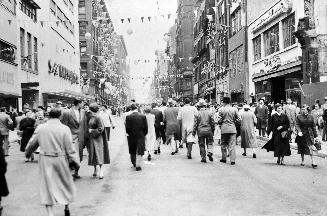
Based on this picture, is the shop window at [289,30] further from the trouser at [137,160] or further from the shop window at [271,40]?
the trouser at [137,160]

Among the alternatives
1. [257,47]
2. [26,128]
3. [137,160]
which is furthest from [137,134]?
[257,47]

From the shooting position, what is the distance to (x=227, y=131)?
13836 millimetres

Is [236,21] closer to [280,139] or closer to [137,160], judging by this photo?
[280,139]

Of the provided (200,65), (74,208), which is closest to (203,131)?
(74,208)

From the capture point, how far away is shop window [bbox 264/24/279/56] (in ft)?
110

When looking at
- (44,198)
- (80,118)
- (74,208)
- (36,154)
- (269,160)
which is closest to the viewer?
(44,198)

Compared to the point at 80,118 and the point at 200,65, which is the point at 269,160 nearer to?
the point at 80,118

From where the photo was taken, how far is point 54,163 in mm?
6867

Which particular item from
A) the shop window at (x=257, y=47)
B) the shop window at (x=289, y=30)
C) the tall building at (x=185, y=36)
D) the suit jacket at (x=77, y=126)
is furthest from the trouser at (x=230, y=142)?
the tall building at (x=185, y=36)

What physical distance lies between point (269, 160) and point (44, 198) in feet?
31.3

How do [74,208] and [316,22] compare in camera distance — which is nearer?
[74,208]

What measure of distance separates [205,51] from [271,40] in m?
29.9

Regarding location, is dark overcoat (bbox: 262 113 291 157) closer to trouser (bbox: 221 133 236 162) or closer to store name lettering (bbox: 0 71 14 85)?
trouser (bbox: 221 133 236 162)

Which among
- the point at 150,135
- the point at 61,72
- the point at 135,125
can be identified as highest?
the point at 61,72
